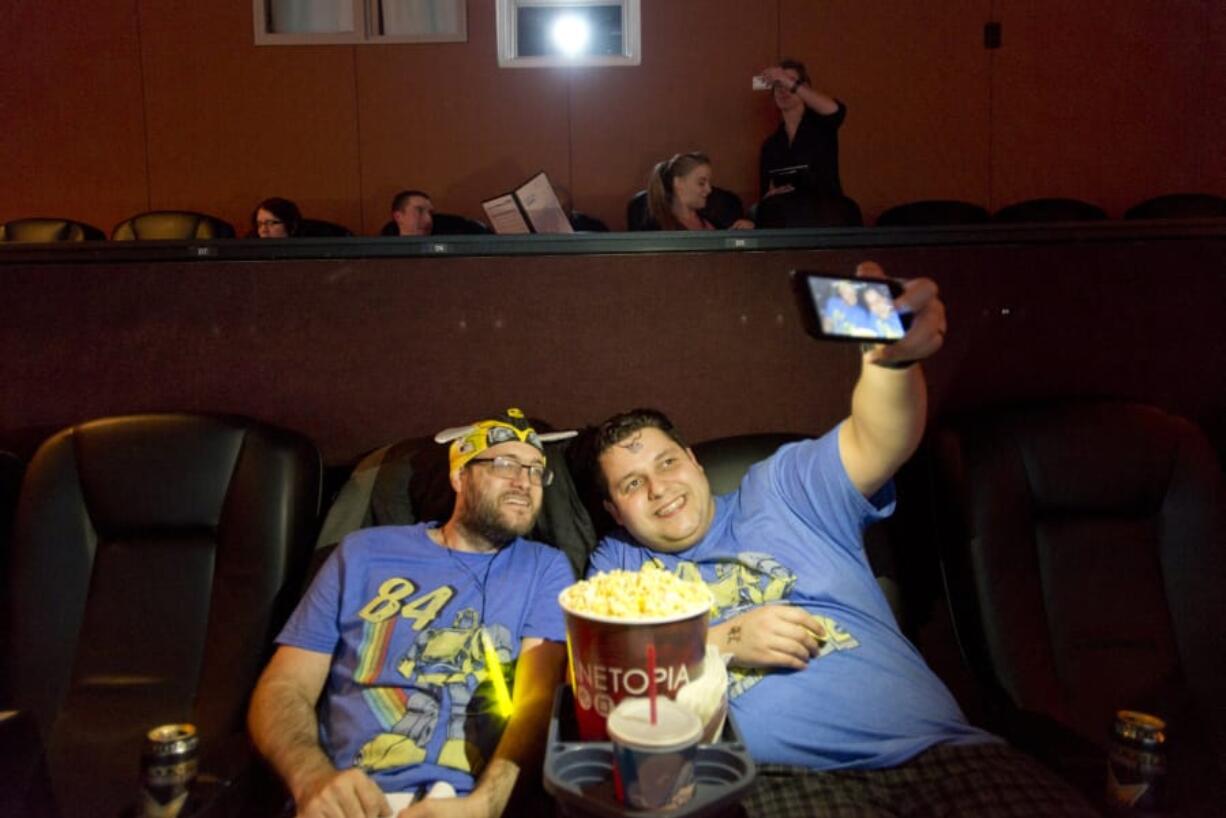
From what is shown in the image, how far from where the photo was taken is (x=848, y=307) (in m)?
1.34

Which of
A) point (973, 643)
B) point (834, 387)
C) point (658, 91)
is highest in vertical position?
point (658, 91)

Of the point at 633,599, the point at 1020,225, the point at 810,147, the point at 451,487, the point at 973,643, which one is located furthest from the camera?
the point at 810,147

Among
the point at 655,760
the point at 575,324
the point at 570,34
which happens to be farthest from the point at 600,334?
the point at 570,34

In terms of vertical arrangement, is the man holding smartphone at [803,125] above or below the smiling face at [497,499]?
above

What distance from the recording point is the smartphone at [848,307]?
1.29 meters

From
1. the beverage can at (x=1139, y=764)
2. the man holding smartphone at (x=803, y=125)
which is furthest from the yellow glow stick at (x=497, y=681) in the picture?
the man holding smartphone at (x=803, y=125)

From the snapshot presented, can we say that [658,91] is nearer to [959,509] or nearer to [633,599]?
[959,509]

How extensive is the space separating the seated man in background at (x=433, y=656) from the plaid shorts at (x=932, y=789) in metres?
0.40

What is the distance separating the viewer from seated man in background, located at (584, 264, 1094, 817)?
4.84ft

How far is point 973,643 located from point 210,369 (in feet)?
5.85

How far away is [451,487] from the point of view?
79.9 inches

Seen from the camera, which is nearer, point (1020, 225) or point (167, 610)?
point (167, 610)

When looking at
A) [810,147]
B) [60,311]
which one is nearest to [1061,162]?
[810,147]

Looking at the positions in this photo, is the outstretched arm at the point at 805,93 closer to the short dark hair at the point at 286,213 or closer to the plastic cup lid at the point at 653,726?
A: the short dark hair at the point at 286,213
